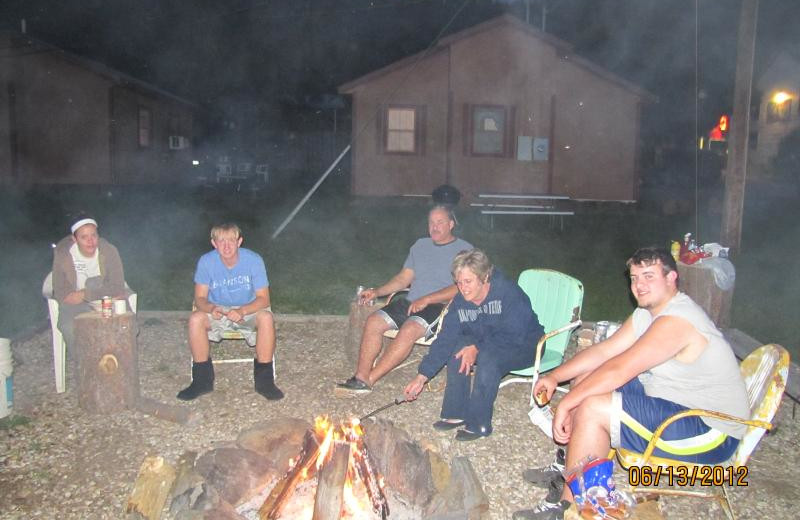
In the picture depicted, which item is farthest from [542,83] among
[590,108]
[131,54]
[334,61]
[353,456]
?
[131,54]

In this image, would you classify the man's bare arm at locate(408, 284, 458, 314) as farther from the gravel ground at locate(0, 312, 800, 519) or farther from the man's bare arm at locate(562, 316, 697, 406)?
the man's bare arm at locate(562, 316, 697, 406)

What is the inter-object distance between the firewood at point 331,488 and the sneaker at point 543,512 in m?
0.88

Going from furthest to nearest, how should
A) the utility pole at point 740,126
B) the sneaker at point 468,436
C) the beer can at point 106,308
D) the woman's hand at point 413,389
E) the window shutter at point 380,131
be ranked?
the window shutter at point 380,131, the utility pole at point 740,126, the beer can at point 106,308, the sneaker at point 468,436, the woman's hand at point 413,389

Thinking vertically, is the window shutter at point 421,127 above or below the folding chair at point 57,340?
above

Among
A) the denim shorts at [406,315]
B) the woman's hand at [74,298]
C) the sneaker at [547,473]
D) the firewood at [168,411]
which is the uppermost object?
→ the woman's hand at [74,298]

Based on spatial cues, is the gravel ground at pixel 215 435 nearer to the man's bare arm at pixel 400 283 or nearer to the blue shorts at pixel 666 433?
the blue shorts at pixel 666 433

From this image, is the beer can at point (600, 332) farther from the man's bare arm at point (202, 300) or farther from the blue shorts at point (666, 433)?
the man's bare arm at point (202, 300)

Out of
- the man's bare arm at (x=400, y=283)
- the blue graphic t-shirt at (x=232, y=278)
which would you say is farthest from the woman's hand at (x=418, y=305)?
the blue graphic t-shirt at (x=232, y=278)

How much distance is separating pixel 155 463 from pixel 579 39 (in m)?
27.6

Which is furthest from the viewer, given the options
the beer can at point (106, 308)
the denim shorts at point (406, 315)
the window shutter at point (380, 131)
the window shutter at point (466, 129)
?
the window shutter at point (380, 131)

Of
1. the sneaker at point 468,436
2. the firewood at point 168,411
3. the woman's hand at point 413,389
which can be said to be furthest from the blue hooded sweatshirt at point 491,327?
the firewood at point 168,411

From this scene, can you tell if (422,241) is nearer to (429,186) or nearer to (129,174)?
(429,186)

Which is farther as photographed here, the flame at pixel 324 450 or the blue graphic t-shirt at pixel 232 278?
the blue graphic t-shirt at pixel 232 278

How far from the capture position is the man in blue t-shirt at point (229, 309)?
4496mm
